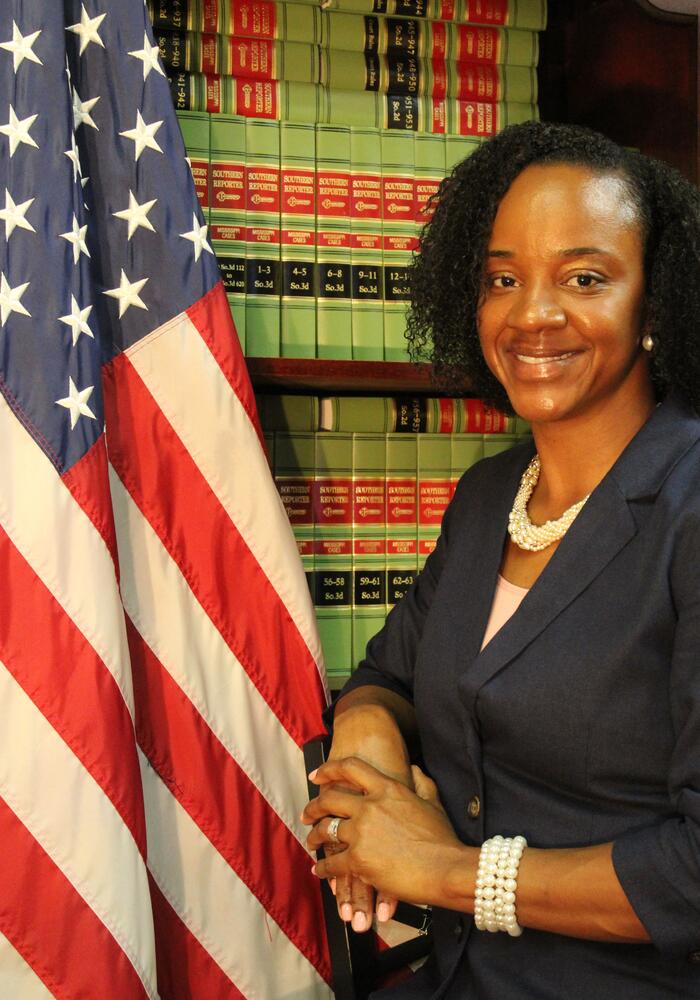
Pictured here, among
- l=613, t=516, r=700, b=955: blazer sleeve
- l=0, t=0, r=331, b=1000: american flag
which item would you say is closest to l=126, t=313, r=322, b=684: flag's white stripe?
l=0, t=0, r=331, b=1000: american flag

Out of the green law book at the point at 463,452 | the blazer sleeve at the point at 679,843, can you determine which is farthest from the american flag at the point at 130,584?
the blazer sleeve at the point at 679,843

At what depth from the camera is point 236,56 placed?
167 centimetres

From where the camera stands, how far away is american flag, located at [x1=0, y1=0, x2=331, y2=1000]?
55.3 inches

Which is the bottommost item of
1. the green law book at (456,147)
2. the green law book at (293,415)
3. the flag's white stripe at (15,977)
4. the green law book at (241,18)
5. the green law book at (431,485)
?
the flag's white stripe at (15,977)

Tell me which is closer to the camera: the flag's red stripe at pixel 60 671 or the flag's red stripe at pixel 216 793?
the flag's red stripe at pixel 60 671

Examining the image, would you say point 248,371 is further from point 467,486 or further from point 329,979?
point 329,979

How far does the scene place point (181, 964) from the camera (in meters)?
1.53

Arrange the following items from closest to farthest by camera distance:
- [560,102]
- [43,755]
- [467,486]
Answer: [43,755] → [467,486] → [560,102]

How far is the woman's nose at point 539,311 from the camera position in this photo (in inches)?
48.2

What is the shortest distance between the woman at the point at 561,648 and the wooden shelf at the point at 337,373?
0.66 ft

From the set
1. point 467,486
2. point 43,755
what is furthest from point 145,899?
point 467,486

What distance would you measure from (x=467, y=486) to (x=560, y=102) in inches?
35.2

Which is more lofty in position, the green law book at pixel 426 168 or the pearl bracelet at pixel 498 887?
the green law book at pixel 426 168

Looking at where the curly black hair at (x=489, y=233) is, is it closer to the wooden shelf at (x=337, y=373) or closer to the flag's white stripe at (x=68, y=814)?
the wooden shelf at (x=337, y=373)
